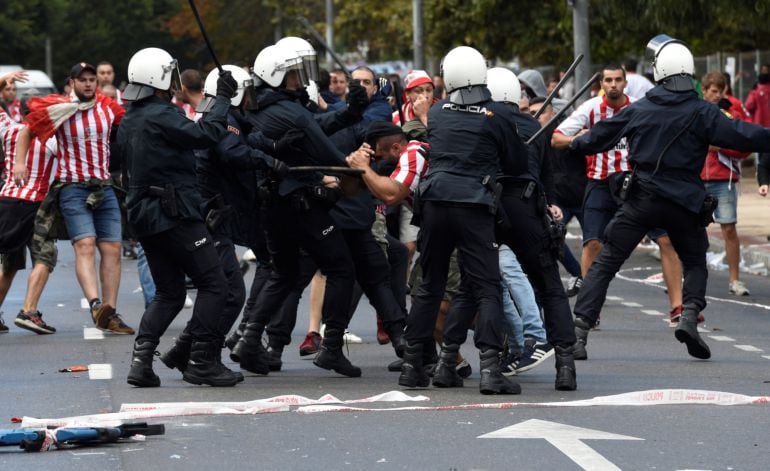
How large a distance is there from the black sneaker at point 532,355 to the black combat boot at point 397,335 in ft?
2.18

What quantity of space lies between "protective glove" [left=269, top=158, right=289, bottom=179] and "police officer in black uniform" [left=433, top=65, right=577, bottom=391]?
106 centimetres

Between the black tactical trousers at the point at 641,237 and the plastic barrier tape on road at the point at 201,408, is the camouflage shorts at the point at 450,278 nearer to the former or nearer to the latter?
the black tactical trousers at the point at 641,237

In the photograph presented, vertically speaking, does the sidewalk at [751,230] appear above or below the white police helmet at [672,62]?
below

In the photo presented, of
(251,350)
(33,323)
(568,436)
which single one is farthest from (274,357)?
(33,323)

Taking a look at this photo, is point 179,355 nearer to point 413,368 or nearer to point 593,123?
point 413,368

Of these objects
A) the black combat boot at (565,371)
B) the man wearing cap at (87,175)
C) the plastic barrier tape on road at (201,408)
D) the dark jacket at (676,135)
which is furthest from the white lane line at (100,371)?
the dark jacket at (676,135)

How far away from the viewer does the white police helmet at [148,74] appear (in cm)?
934

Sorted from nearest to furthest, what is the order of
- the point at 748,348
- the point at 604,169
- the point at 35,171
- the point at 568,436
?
the point at 568,436
the point at 748,348
the point at 604,169
the point at 35,171

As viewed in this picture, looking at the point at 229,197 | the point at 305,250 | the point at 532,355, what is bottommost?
the point at 532,355

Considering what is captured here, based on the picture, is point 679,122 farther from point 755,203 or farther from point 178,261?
point 755,203

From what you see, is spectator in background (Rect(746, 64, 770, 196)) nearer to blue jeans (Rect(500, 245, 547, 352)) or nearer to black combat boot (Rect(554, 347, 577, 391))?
blue jeans (Rect(500, 245, 547, 352))

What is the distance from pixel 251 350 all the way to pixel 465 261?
1491 mm

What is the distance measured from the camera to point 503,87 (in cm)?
946

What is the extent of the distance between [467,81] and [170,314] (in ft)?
6.49
